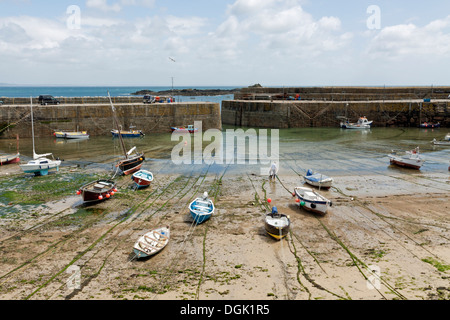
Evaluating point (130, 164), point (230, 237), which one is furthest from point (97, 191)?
point (230, 237)

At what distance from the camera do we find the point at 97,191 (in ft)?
58.4

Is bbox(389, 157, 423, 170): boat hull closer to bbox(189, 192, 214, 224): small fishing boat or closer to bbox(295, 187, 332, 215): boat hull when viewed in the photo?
bbox(295, 187, 332, 215): boat hull

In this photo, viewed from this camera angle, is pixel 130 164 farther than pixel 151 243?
Yes

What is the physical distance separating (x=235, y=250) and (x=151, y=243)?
10.5ft

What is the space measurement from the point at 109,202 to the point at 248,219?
7.94 metres

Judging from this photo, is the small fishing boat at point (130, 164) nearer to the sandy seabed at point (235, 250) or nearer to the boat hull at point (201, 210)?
the sandy seabed at point (235, 250)

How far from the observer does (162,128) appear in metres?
44.0

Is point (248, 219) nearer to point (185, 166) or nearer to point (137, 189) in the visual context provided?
point (137, 189)

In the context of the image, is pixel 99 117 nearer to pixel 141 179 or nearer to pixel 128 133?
pixel 128 133

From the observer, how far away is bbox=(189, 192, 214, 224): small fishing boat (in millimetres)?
15148

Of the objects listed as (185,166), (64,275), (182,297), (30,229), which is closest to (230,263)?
(182,297)

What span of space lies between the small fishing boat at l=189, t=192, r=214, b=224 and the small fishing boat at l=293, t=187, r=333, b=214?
4550 millimetres

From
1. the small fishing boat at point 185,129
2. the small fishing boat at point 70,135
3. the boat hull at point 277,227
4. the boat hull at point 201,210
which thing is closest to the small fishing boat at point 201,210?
the boat hull at point 201,210

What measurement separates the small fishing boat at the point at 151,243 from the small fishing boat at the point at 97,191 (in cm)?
598
